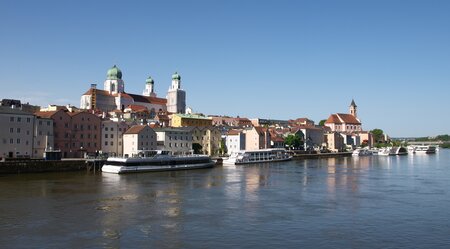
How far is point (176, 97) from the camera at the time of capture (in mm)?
142500

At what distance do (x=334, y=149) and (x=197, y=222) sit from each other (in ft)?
386

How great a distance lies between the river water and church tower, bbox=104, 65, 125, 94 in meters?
96.4

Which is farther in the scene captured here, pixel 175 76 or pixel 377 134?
pixel 377 134

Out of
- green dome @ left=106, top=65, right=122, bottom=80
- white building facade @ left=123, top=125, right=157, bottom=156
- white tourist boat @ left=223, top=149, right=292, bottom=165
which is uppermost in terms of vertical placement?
green dome @ left=106, top=65, right=122, bottom=80

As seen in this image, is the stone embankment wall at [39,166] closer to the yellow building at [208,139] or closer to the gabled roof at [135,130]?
the gabled roof at [135,130]

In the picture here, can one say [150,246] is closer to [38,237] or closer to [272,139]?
[38,237]

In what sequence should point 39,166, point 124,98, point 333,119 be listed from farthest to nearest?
point 333,119, point 124,98, point 39,166

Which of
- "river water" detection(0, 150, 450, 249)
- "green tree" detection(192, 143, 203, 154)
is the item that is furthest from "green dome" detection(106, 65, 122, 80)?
"river water" detection(0, 150, 450, 249)

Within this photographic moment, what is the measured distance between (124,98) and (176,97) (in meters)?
19.3

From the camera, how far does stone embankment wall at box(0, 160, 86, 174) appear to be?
50.2m

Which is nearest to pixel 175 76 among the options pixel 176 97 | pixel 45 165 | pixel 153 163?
pixel 176 97

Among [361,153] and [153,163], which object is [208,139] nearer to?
[153,163]

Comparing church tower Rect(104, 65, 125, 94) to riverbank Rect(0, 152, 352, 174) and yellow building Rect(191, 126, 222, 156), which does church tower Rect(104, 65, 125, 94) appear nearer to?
yellow building Rect(191, 126, 222, 156)

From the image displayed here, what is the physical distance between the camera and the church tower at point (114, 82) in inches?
5349
